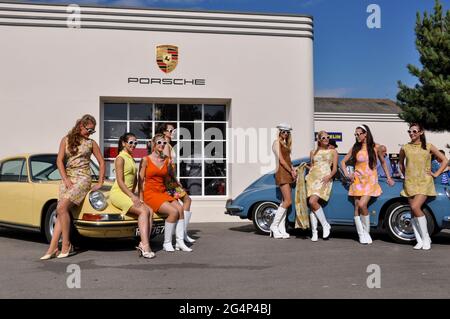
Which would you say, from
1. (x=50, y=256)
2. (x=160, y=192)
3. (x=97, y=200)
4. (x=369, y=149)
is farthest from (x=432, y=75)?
(x=50, y=256)

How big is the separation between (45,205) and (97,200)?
1.11 metres

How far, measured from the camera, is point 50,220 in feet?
25.4

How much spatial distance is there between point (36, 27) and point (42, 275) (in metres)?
7.94

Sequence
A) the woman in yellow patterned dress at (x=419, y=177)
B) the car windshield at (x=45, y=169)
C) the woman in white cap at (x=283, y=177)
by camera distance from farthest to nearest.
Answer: the woman in white cap at (x=283, y=177) < the car windshield at (x=45, y=169) < the woman in yellow patterned dress at (x=419, y=177)

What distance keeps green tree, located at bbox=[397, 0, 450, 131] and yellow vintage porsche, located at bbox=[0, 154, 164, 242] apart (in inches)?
629

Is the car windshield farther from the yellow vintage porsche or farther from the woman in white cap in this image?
the woman in white cap

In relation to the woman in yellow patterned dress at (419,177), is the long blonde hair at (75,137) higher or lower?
higher

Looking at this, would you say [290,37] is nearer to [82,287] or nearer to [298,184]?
[298,184]

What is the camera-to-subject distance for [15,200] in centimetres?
821

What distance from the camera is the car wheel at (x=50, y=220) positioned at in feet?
25.2

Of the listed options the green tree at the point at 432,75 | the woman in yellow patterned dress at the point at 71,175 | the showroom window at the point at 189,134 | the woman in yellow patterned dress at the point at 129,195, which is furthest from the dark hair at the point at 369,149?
the green tree at the point at 432,75

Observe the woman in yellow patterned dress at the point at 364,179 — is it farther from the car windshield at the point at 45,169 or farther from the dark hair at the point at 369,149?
the car windshield at the point at 45,169

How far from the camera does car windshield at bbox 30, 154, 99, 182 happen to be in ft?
27.2

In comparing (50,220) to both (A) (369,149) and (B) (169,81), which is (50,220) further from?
(B) (169,81)
